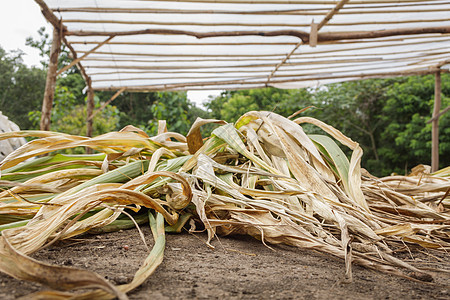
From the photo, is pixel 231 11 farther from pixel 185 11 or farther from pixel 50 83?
pixel 50 83

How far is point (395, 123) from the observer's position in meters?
10.2

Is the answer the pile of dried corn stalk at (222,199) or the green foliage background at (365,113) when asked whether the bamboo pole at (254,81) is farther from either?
the pile of dried corn stalk at (222,199)

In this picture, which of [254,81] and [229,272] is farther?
[254,81]

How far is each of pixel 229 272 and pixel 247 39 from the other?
378cm

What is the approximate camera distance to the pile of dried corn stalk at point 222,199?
0.73m

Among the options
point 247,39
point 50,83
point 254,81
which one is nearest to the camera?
point 50,83

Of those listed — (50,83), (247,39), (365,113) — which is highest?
(247,39)

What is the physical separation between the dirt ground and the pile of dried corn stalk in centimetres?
3

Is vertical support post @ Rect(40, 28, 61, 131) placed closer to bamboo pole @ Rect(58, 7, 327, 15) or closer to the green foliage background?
bamboo pole @ Rect(58, 7, 327, 15)

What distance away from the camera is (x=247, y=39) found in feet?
13.6

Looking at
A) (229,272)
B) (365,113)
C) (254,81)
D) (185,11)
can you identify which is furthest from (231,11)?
(365,113)

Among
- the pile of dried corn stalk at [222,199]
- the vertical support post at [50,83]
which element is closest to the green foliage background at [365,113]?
the vertical support post at [50,83]

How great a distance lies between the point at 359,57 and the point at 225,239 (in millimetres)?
4816

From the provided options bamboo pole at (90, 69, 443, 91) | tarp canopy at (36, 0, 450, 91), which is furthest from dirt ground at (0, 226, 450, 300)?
bamboo pole at (90, 69, 443, 91)
